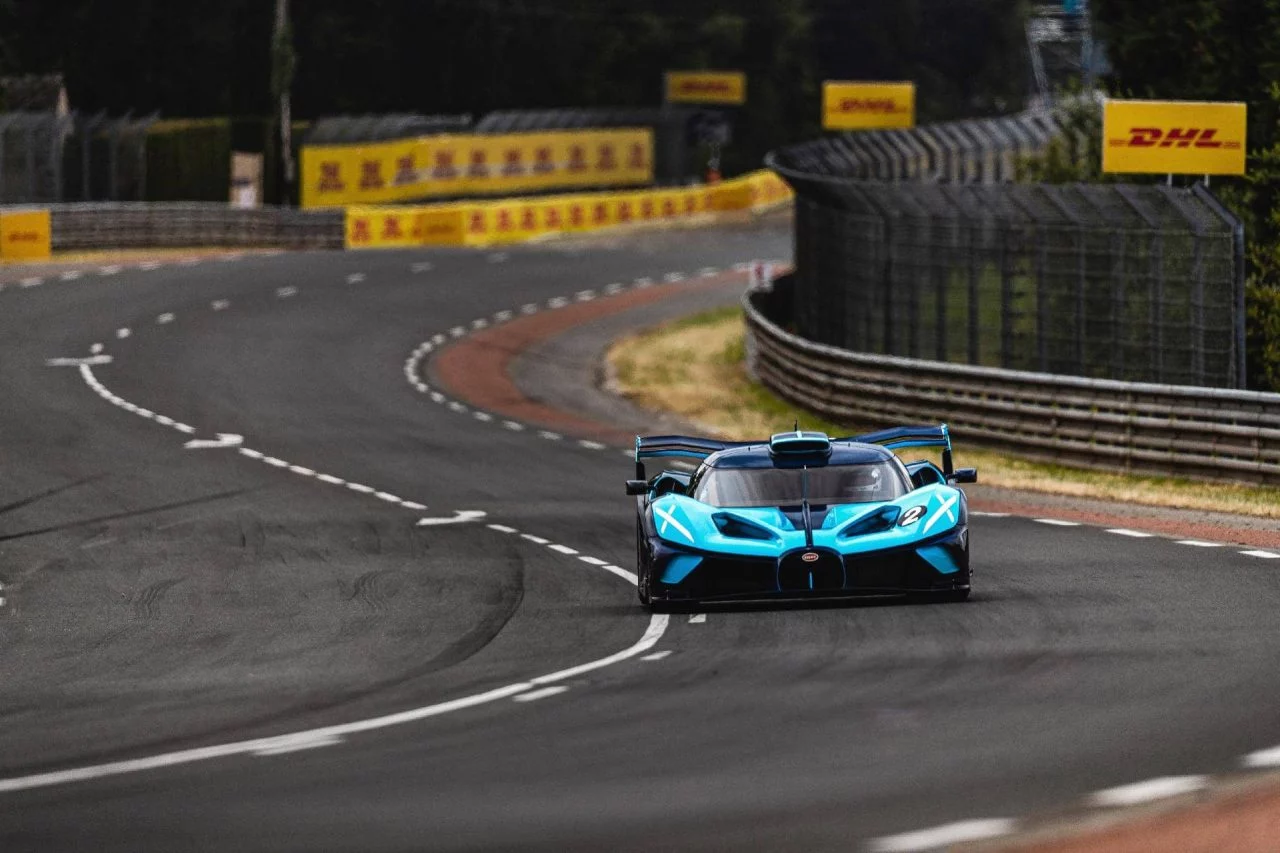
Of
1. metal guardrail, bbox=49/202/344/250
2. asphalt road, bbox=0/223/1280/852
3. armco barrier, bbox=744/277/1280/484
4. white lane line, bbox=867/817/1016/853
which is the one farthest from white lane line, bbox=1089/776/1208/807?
metal guardrail, bbox=49/202/344/250

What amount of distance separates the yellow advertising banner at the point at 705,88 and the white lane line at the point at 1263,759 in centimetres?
9612

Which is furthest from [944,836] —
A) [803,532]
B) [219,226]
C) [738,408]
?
[219,226]

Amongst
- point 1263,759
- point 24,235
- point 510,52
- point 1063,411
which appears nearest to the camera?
point 1263,759

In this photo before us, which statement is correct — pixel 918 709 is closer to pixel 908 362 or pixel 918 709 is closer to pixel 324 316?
pixel 908 362

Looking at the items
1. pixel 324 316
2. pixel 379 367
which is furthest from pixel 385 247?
pixel 379 367

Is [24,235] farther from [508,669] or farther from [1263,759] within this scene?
[1263,759]

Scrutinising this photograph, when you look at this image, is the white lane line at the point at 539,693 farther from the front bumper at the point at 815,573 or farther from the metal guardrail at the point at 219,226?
the metal guardrail at the point at 219,226

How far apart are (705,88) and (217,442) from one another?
75.4 m

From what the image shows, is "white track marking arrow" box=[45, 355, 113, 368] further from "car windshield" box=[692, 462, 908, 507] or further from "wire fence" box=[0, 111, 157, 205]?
"car windshield" box=[692, 462, 908, 507]

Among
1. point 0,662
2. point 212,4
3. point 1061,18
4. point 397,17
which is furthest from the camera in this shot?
point 1061,18

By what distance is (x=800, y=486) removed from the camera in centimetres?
1848

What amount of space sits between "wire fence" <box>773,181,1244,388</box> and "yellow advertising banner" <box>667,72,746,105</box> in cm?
7049

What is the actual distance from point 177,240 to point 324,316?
16.3m

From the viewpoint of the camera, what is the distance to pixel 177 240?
66500 millimetres
